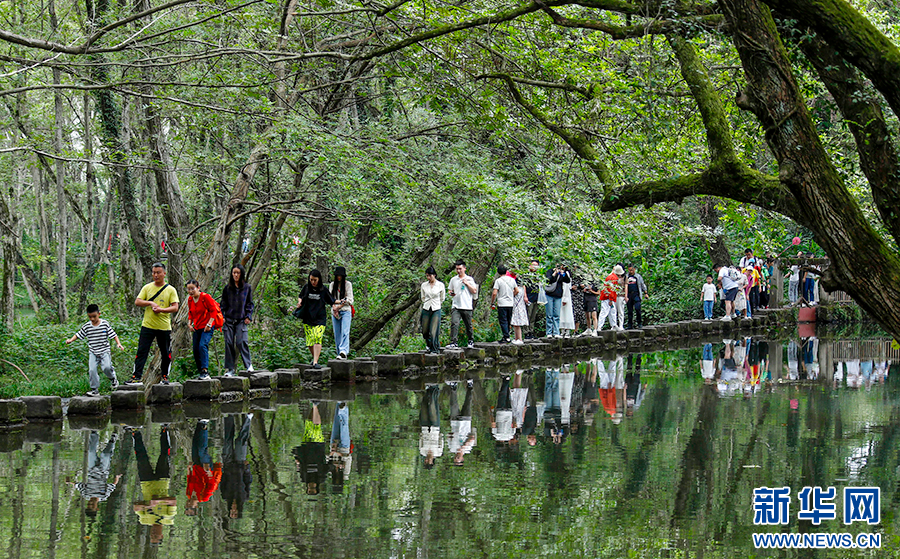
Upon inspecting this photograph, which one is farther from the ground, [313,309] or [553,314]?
[313,309]

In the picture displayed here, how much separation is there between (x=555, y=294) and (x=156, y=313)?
1081cm

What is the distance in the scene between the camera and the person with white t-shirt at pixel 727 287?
28984 mm

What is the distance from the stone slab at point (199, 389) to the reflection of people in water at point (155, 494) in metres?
3.04

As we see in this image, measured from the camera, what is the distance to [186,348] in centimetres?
1582

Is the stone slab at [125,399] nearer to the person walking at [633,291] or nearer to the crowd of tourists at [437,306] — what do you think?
the crowd of tourists at [437,306]

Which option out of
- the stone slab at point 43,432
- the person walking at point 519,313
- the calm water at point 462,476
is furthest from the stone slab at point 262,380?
the person walking at point 519,313

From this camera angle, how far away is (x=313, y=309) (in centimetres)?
1622

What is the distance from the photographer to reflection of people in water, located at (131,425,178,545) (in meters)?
7.09

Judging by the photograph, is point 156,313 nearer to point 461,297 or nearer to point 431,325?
point 431,325

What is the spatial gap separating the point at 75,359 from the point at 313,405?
7767 millimetres

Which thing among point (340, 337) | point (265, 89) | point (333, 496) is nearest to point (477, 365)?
point (340, 337)

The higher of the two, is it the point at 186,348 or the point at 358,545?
the point at 186,348

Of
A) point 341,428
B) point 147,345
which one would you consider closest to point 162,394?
Result: point 147,345

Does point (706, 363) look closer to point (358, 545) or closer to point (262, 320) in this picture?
point (262, 320)
